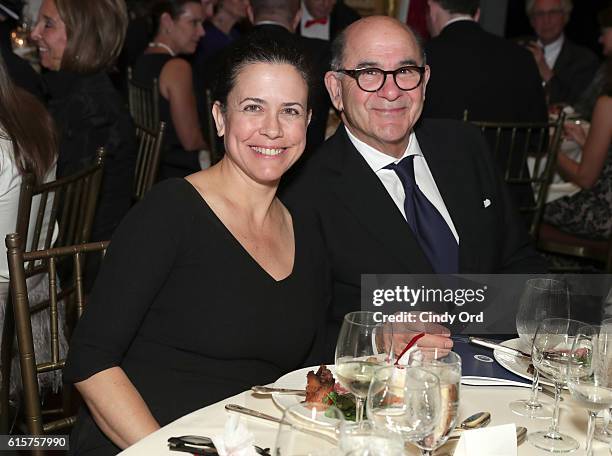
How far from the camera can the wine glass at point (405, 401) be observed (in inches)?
49.2

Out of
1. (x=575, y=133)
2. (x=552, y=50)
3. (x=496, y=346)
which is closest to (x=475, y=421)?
(x=496, y=346)

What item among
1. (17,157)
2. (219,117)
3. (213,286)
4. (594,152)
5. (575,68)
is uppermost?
(575,68)

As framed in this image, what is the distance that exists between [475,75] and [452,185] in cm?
182

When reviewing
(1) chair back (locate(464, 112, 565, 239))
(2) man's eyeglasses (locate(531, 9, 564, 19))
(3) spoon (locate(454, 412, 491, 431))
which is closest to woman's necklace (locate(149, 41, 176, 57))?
(1) chair back (locate(464, 112, 565, 239))

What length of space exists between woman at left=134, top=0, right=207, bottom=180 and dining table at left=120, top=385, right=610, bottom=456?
11.8 feet

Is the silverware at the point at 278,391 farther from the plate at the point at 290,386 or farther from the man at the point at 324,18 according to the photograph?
the man at the point at 324,18

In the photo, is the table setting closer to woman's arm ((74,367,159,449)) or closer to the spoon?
the spoon

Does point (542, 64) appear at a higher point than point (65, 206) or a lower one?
higher

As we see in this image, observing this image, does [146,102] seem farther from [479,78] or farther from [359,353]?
[359,353]

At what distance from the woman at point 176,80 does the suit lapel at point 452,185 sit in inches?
101

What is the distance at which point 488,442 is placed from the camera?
4.53 feet

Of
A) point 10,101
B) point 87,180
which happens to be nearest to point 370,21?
point 87,180

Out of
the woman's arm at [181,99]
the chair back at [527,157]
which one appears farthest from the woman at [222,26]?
the chair back at [527,157]

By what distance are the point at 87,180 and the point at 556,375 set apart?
178 cm
